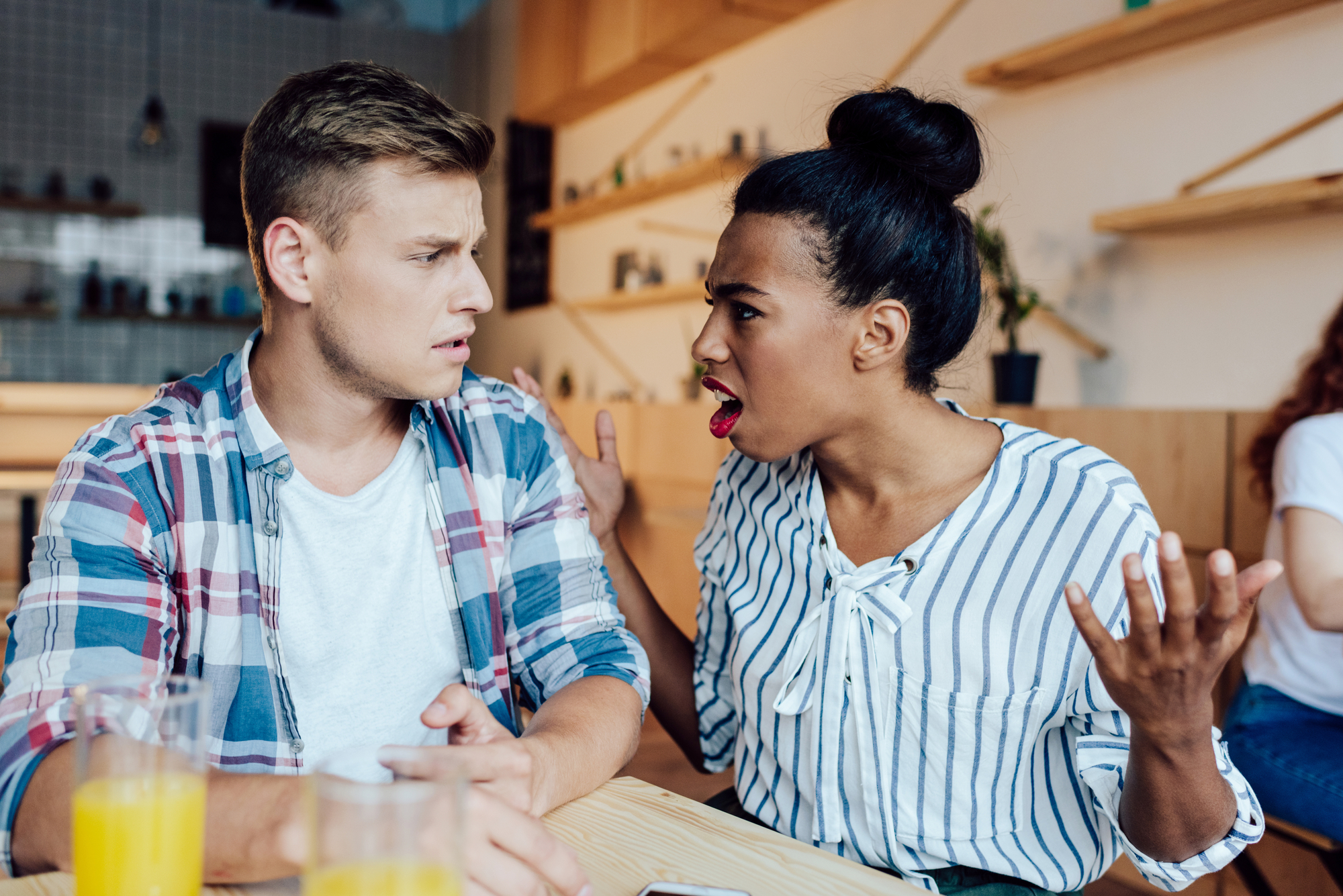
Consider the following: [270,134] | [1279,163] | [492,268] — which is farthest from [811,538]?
[492,268]

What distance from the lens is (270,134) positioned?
1188 millimetres

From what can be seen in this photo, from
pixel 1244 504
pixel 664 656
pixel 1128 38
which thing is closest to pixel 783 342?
pixel 664 656

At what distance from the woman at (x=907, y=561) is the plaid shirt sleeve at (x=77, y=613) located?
66cm

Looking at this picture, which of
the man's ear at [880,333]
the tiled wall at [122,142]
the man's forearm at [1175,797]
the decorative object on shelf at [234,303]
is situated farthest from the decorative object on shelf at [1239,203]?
the decorative object on shelf at [234,303]

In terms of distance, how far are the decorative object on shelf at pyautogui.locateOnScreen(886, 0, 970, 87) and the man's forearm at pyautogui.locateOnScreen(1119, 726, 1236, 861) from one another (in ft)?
8.36

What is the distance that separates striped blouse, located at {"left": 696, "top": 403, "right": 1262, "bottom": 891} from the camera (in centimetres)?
105

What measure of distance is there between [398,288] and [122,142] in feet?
19.7

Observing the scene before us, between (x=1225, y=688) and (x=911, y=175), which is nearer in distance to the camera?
(x=911, y=175)

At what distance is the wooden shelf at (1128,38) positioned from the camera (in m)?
2.16

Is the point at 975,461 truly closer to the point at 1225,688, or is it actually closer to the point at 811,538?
the point at 811,538

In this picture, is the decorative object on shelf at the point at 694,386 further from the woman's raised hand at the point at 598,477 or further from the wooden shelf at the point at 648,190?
the woman's raised hand at the point at 598,477

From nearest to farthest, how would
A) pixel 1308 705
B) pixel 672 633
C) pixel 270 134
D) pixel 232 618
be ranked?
pixel 232 618, pixel 270 134, pixel 672 633, pixel 1308 705

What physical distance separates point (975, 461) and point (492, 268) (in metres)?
5.54

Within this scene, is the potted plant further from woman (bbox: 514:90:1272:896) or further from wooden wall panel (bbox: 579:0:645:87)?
wooden wall panel (bbox: 579:0:645:87)
